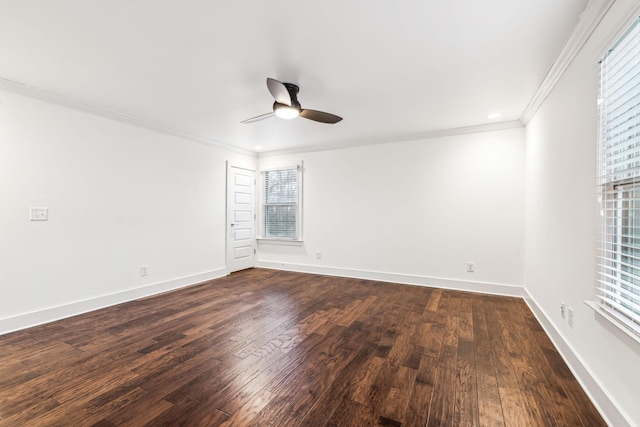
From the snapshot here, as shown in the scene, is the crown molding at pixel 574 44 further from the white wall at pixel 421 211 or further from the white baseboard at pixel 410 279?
the white baseboard at pixel 410 279

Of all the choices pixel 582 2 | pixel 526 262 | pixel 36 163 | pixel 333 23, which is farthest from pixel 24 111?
Result: pixel 526 262

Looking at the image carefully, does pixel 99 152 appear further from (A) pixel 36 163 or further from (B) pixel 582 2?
(B) pixel 582 2

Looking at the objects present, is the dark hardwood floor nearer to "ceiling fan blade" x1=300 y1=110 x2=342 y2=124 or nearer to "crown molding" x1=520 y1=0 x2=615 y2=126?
"ceiling fan blade" x1=300 y1=110 x2=342 y2=124

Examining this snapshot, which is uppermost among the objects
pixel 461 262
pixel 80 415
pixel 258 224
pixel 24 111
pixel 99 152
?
pixel 24 111

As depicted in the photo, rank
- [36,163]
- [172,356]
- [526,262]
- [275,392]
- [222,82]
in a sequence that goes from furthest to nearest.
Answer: [526,262]
[36,163]
[222,82]
[172,356]
[275,392]

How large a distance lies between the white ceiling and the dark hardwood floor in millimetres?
2411

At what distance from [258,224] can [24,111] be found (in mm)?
3758

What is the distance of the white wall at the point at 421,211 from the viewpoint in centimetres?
392

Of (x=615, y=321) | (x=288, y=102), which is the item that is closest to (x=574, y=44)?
(x=615, y=321)

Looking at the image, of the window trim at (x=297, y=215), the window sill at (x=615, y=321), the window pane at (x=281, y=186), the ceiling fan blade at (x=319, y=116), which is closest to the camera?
the window sill at (x=615, y=321)

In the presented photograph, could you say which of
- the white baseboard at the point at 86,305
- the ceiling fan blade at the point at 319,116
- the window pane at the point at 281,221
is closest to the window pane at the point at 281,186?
the window pane at the point at 281,221

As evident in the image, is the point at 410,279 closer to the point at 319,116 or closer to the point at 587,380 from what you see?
the point at 587,380

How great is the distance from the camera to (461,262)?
417cm

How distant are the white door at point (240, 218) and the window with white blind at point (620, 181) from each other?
16.1 feet
